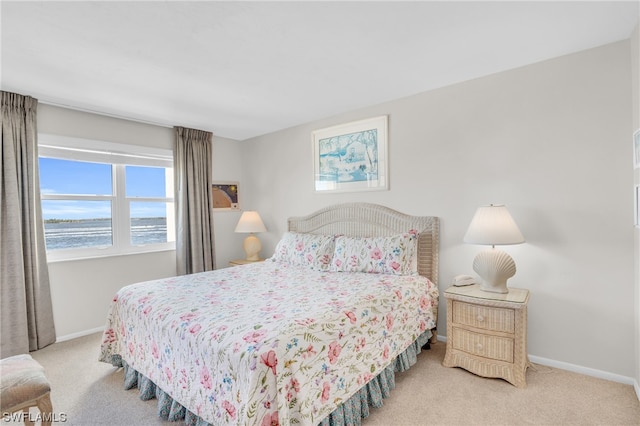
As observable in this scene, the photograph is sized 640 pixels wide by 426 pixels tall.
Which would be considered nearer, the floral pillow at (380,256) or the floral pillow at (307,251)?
the floral pillow at (380,256)

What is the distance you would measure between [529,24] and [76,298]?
15.2 feet

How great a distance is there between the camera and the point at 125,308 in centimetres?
235

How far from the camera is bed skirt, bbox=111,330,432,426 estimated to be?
5.88 feet

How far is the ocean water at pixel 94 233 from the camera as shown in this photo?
131 inches

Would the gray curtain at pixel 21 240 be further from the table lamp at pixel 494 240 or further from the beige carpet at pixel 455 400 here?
the table lamp at pixel 494 240

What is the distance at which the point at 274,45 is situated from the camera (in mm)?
2186

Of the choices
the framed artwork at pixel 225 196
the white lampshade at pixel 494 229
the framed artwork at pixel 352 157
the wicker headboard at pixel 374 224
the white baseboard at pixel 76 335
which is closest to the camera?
the white lampshade at pixel 494 229

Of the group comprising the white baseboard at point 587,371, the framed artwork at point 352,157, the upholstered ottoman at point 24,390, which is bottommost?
the white baseboard at point 587,371

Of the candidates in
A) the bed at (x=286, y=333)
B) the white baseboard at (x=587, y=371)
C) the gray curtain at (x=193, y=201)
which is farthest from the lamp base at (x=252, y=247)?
the white baseboard at (x=587, y=371)

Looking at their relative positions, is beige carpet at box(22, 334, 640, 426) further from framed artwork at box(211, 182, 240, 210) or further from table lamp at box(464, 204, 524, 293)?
framed artwork at box(211, 182, 240, 210)

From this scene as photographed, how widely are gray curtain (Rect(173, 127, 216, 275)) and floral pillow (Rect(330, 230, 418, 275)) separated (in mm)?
2046

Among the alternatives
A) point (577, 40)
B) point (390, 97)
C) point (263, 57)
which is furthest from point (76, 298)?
point (577, 40)

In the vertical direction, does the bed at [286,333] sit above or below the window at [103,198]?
below

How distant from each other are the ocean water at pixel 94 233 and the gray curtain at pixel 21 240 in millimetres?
224
